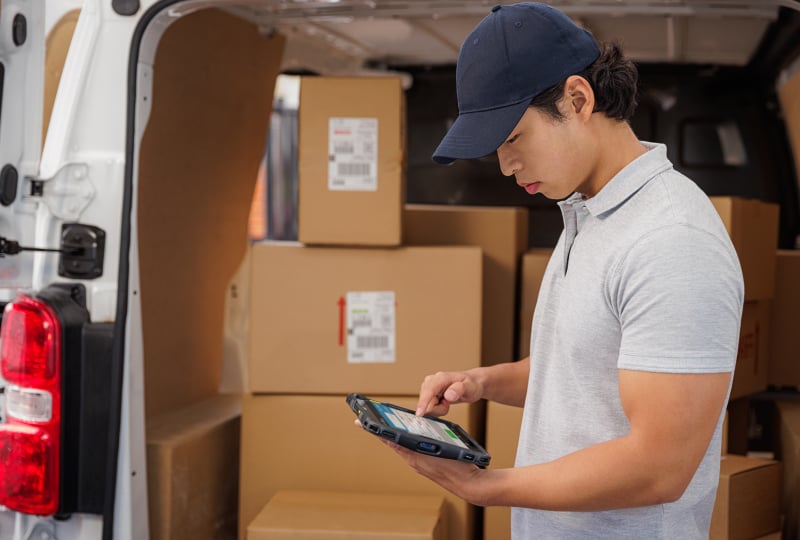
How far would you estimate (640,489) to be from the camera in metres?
1.19

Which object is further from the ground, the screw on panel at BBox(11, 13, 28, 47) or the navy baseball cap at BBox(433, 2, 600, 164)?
the screw on panel at BBox(11, 13, 28, 47)

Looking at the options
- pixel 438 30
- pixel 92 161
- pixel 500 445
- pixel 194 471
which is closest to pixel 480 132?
pixel 92 161

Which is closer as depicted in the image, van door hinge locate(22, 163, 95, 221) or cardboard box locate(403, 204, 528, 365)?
van door hinge locate(22, 163, 95, 221)

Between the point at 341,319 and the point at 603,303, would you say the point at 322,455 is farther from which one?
the point at 603,303

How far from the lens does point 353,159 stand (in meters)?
2.31

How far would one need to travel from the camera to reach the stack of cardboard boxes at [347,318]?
7.57ft

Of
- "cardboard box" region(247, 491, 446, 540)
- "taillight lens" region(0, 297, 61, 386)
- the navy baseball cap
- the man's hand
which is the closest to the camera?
the navy baseball cap

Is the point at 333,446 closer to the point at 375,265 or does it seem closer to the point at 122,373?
the point at 375,265

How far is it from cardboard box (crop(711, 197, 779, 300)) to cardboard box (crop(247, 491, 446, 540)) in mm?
976

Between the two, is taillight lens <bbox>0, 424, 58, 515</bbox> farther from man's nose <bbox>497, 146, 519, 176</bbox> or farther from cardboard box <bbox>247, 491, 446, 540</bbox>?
man's nose <bbox>497, 146, 519, 176</bbox>

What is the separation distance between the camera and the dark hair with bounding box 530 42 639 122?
1.28m

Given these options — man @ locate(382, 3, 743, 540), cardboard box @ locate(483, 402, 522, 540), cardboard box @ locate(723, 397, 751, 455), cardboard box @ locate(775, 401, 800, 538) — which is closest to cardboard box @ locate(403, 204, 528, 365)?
cardboard box @ locate(483, 402, 522, 540)

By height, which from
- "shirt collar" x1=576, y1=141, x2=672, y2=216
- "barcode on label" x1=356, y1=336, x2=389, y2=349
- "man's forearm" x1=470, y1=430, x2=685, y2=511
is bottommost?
"man's forearm" x1=470, y1=430, x2=685, y2=511

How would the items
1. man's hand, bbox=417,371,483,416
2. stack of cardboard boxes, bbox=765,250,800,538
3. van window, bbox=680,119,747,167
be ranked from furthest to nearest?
van window, bbox=680,119,747,167
stack of cardboard boxes, bbox=765,250,800,538
man's hand, bbox=417,371,483,416
